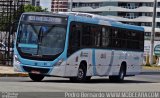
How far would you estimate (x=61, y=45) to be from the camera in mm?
23109

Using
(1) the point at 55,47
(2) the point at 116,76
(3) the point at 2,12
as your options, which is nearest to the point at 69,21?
(1) the point at 55,47

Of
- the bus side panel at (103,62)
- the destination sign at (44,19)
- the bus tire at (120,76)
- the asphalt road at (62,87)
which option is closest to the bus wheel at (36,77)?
the asphalt road at (62,87)

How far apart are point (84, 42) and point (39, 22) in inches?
93.3

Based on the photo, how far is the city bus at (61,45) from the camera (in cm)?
2311

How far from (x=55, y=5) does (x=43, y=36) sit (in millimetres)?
122544

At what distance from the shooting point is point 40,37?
23156mm

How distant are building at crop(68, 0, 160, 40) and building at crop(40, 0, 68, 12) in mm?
24823

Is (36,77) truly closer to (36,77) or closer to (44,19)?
(36,77)

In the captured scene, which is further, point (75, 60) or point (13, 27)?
point (13, 27)

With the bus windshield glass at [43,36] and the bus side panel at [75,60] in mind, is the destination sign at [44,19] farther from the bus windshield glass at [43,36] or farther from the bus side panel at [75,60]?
the bus side panel at [75,60]

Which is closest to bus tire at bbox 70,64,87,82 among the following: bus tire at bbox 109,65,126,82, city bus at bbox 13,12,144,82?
city bus at bbox 13,12,144,82

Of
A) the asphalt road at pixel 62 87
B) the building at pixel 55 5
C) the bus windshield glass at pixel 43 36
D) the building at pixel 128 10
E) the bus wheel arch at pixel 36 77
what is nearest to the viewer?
the asphalt road at pixel 62 87

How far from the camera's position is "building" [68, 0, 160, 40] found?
108 m

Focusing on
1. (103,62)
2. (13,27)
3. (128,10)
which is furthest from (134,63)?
(128,10)
